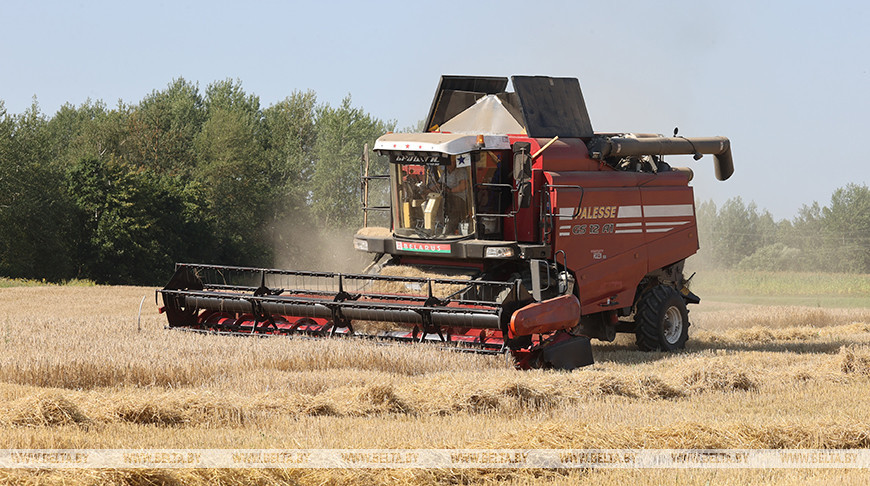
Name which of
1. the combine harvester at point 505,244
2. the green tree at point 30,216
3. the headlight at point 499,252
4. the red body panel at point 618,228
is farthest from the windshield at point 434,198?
the green tree at point 30,216

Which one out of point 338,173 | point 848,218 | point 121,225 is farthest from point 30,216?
point 848,218

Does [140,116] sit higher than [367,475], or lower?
higher

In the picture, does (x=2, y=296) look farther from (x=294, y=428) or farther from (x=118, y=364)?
(x=294, y=428)

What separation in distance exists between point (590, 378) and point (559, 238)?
8.50ft

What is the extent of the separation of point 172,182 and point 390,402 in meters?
35.1

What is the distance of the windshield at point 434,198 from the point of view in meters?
10.6

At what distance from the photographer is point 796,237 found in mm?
42656

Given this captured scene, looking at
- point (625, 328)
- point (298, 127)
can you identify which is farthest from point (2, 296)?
point (298, 127)

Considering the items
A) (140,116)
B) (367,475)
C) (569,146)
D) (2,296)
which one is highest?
(140,116)

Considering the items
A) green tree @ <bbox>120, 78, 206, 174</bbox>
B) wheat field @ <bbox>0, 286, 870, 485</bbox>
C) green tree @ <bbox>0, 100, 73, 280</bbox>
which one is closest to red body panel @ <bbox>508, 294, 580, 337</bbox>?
wheat field @ <bbox>0, 286, 870, 485</bbox>

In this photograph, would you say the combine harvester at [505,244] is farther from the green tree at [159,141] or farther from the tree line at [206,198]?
the green tree at [159,141]

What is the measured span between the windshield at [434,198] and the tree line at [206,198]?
22753mm

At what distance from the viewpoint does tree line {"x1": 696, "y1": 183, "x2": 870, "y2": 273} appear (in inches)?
1526

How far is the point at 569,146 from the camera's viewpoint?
35.6 feet
